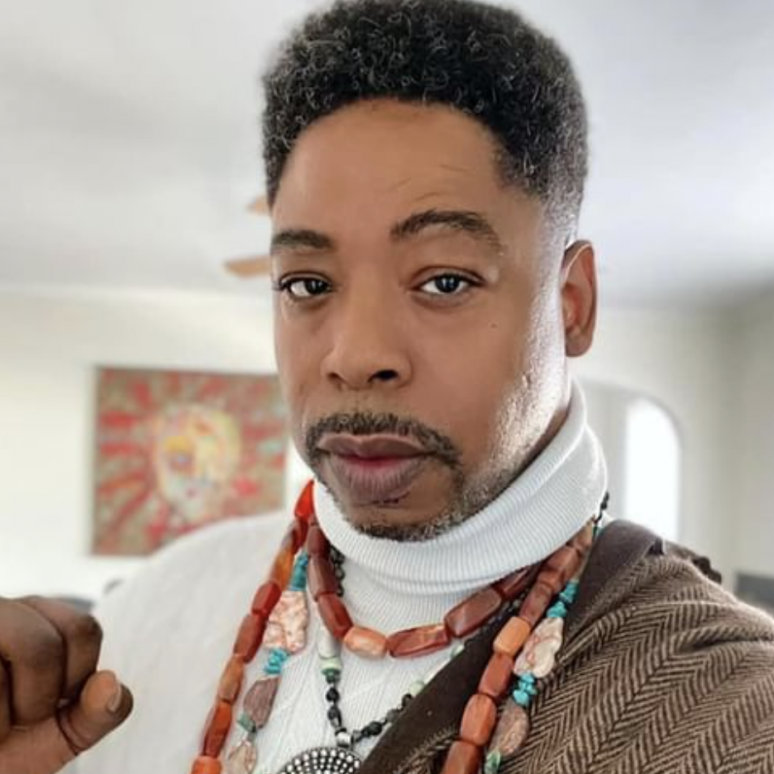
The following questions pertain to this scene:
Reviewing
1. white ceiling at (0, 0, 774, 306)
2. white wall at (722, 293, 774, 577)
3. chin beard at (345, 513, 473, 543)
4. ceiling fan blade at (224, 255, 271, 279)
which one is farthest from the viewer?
white wall at (722, 293, 774, 577)

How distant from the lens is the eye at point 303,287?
25.7 inches

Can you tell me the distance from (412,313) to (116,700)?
0.99ft

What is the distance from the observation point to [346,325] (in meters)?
0.62

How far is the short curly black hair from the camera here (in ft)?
2.10

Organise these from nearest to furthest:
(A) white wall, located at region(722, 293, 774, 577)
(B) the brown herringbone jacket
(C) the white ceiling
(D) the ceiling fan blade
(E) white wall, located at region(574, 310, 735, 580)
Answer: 1. (B) the brown herringbone jacket
2. (C) the white ceiling
3. (D) the ceiling fan blade
4. (A) white wall, located at region(722, 293, 774, 577)
5. (E) white wall, located at region(574, 310, 735, 580)

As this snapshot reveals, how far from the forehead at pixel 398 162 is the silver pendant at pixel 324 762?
13.8 inches

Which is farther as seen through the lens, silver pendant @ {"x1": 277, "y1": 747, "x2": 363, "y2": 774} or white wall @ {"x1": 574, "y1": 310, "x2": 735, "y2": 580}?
white wall @ {"x1": 574, "y1": 310, "x2": 735, "y2": 580}

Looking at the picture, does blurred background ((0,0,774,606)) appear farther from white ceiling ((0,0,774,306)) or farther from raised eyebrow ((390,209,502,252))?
raised eyebrow ((390,209,502,252))

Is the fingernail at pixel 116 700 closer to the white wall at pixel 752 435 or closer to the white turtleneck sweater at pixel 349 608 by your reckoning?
the white turtleneck sweater at pixel 349 608

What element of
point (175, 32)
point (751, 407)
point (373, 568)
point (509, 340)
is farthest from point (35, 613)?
point (751, 407)

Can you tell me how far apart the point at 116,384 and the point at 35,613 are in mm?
3956

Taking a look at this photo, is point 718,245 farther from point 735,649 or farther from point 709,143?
point 735,649

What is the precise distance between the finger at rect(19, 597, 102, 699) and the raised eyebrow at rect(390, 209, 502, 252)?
31 centimetres

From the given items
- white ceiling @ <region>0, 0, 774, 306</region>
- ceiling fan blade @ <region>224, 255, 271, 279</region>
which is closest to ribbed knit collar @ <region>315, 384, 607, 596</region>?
white ceiling @ <region>0, 0, 774, 306</region>
